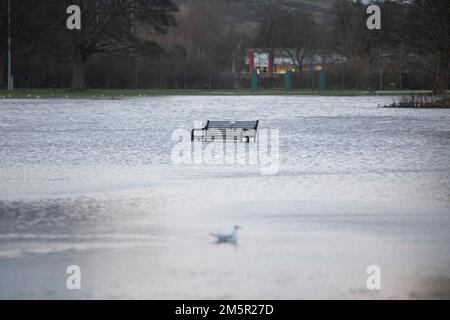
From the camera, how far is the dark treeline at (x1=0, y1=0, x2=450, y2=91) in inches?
3509

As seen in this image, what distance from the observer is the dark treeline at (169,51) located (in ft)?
292

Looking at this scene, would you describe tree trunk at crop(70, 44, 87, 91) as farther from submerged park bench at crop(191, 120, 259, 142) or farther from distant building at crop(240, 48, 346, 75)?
submerged park bench at crop(191, 120, 259, 142)

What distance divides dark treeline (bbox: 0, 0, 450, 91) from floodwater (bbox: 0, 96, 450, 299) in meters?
40.6

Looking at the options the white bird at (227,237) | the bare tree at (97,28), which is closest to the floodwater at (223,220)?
the white bird at (227,237)

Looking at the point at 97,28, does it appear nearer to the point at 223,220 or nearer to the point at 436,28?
the point at 436,28

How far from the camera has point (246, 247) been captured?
43.3 feet

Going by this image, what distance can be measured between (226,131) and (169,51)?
242 feet

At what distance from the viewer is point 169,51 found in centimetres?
10675

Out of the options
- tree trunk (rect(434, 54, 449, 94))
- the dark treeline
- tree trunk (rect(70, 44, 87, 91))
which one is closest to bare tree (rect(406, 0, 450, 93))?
tree trunk (rect(434, 54, 449, 94))

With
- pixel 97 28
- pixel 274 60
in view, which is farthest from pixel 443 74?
pixel 274 60

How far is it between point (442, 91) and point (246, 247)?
184ft

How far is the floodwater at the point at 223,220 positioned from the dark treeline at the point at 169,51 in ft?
133
